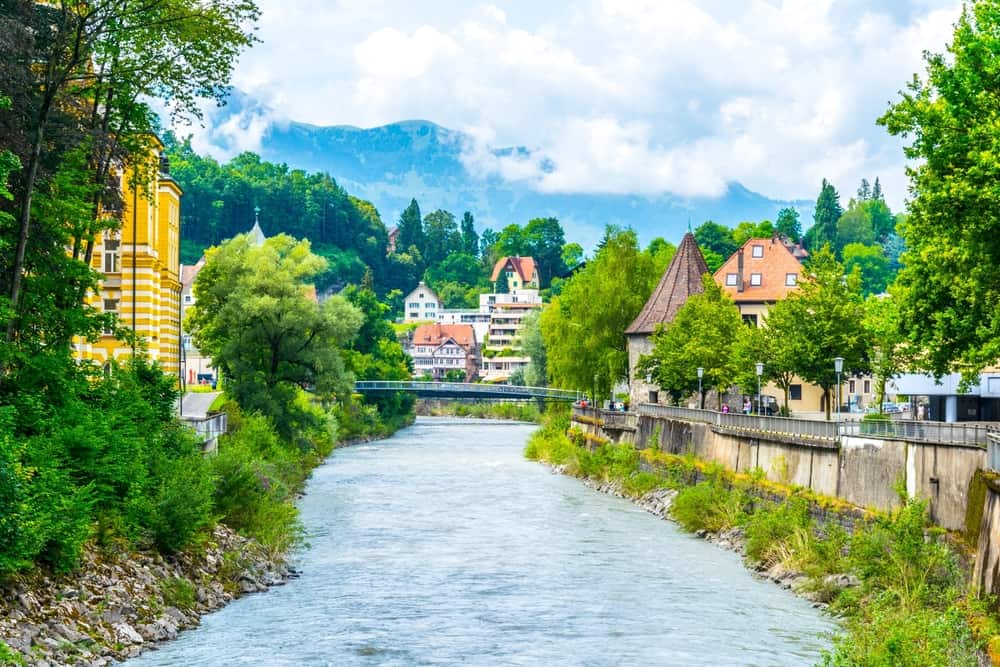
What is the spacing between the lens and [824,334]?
47.9 m

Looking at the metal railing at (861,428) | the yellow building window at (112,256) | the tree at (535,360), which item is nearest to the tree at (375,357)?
the tree at (535,360)

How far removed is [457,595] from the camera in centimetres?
2964

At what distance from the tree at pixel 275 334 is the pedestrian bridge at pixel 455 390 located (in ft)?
124

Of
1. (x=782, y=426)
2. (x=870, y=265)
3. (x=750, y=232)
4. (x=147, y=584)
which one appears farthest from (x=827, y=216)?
(x=147, y=584)

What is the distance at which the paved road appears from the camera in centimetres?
5591

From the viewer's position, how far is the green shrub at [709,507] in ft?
132

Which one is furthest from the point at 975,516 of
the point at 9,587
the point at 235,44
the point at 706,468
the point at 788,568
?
the point at 706,468

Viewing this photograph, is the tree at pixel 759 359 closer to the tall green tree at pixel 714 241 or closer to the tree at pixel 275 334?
the tree at pixel 275 334

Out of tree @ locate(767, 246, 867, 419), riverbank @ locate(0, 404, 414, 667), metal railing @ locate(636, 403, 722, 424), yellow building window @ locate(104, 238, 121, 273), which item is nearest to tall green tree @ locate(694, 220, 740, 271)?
metal railing @ locate(636, 403, 722, 424)

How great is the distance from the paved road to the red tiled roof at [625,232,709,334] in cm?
2427

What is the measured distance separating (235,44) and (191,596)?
12.7m

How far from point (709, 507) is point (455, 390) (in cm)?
7675

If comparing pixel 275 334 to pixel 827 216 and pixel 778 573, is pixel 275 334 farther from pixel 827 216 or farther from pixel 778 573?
pixel 827 216

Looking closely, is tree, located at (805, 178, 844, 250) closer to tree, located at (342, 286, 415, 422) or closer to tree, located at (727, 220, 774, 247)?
tree, located at (727, 220, 774, 247)
